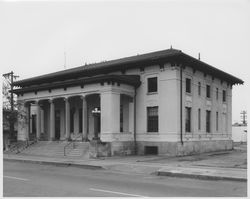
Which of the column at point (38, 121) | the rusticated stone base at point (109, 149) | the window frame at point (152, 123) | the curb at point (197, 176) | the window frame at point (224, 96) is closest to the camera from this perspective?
the curb at point (197, 176)

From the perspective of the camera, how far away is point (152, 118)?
102ft

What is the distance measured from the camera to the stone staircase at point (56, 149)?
1145 inches

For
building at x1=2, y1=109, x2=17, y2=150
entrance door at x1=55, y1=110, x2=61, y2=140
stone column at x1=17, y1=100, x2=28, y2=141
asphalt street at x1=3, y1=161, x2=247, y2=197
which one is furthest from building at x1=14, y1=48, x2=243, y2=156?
asphalt street at x1=3, y1=161, x2=247, y2=197

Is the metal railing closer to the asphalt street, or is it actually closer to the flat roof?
the flat roof

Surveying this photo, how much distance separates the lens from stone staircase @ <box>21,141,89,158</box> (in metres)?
29.1

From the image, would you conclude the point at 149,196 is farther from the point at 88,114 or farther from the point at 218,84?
the point at 218,84

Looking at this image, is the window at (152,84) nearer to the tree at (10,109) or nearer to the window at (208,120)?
the window at (208,120)

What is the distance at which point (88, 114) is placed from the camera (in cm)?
3431

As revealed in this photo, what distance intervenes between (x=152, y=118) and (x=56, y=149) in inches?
316

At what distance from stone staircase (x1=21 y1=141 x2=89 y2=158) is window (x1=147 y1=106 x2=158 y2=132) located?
203 inches

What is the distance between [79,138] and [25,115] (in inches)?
234

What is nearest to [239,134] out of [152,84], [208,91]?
[208,91]

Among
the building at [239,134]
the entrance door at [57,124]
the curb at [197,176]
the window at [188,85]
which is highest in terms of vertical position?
the window at [188,85]

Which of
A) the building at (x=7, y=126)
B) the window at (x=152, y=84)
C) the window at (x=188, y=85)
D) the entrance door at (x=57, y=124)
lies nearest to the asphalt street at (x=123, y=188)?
the window at (x=152, y=84)
